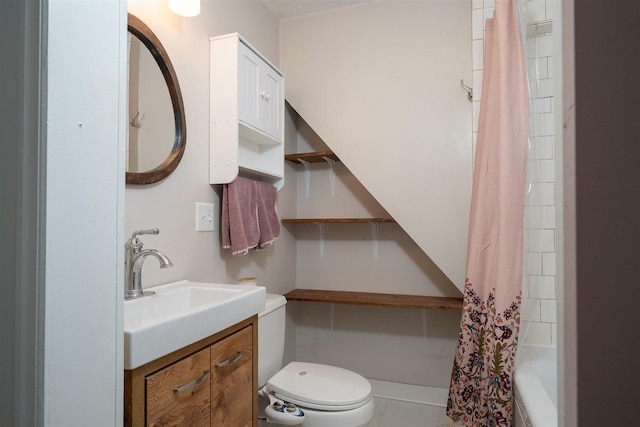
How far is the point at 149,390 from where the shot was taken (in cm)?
87

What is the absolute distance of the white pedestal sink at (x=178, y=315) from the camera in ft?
2.70

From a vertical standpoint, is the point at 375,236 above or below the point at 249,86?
below

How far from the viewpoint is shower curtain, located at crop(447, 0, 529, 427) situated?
1.48 m

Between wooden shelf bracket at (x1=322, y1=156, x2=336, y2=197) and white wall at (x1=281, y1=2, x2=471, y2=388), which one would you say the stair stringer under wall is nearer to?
white wall at (x1=281, y1=2, x2=471, y2=388)

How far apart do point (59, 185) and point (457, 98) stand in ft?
6.68

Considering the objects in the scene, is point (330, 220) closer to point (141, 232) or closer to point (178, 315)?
point (141, 232)

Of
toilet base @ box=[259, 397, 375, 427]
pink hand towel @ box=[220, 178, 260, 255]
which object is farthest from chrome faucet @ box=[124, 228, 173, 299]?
toilet base @ box=[259, 397, 375, 427]

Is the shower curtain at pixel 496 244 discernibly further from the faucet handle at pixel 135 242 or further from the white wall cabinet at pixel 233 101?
the faucet handle at pixel 135 242

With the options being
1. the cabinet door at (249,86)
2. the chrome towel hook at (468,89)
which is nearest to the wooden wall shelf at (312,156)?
the cabinet door at (249,86)

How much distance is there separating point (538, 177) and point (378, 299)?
116 centimetres

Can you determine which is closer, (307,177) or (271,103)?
(271,103)

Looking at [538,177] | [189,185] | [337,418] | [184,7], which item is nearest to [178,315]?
[189,185]

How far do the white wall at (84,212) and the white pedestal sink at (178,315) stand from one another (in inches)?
4.0

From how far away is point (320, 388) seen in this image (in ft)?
5.19
